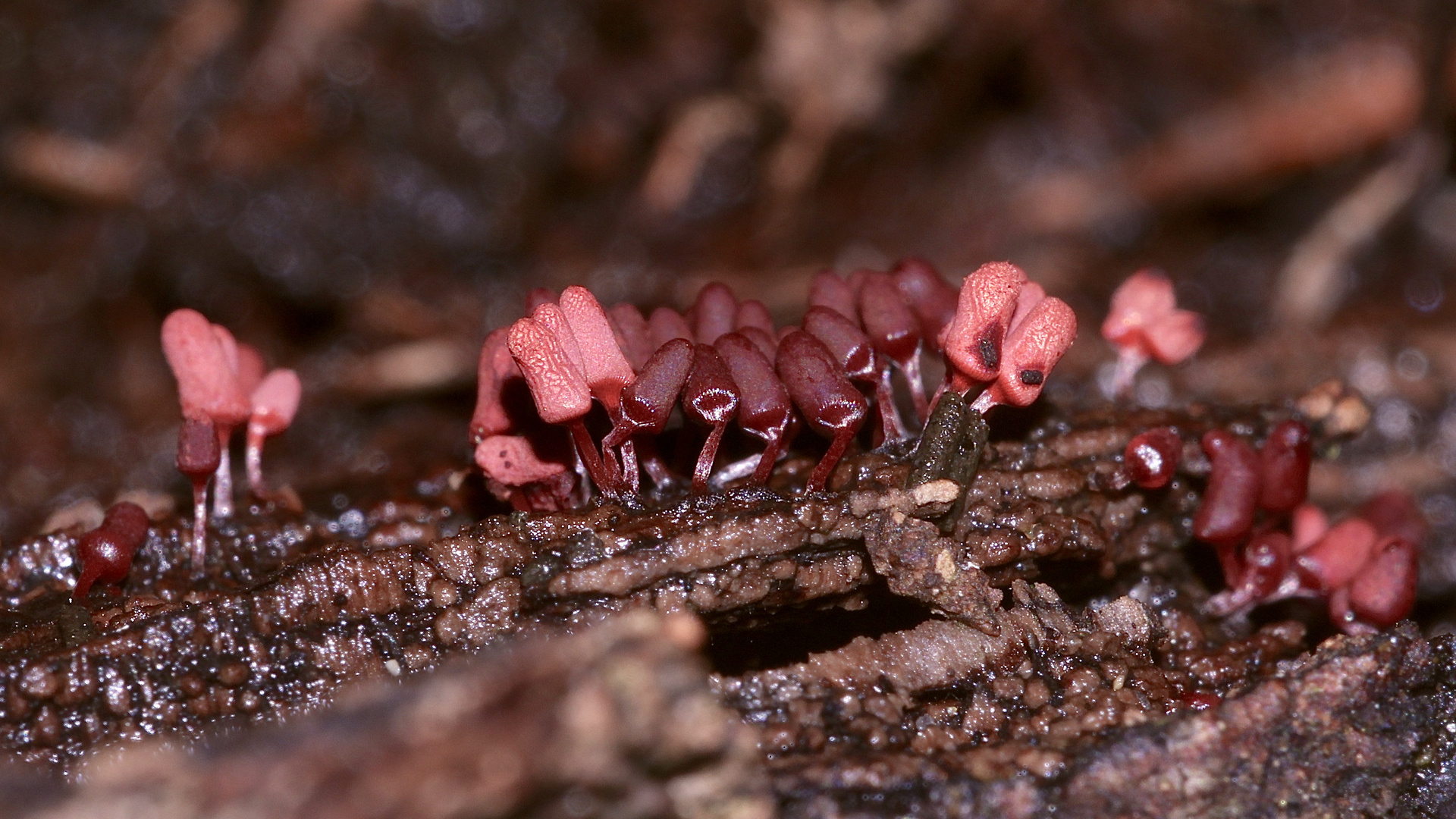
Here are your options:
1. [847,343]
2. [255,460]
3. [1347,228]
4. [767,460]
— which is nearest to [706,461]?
[767,460]

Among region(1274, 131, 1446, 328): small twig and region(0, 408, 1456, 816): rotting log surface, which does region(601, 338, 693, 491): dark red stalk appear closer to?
region(0, 408, 1456, 816): rotting log surface

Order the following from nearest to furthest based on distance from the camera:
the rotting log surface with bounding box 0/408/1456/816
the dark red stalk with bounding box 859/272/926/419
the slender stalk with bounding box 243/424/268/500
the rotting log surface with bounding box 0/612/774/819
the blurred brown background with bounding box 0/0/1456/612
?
the rotting log surface with bounding box 0/612/774/819 → the rotting log surface with bounding box 0/408/1456/816 → the dark red stalk with bounding box 859/272/926/419 → the slender stalk with bounding box 243/424/268/500 → the blurred brown background with bounding box 0/0/1456/612

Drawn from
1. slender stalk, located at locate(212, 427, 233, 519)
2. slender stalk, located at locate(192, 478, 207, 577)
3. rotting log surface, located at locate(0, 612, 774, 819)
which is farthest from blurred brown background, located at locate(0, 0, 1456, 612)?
rotting log surface, located at locate(0, 612, 774, 819)

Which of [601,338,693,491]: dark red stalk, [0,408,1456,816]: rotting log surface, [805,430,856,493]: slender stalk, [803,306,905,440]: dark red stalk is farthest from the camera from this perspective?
[803,306,905,440]: dark red stalk

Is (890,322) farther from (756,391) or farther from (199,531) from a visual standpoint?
(199,531)

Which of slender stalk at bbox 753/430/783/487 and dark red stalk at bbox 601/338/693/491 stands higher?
dark red stalk at bbox 601/338/693/491

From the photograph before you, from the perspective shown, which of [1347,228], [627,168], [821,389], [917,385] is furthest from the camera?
[627,168]
